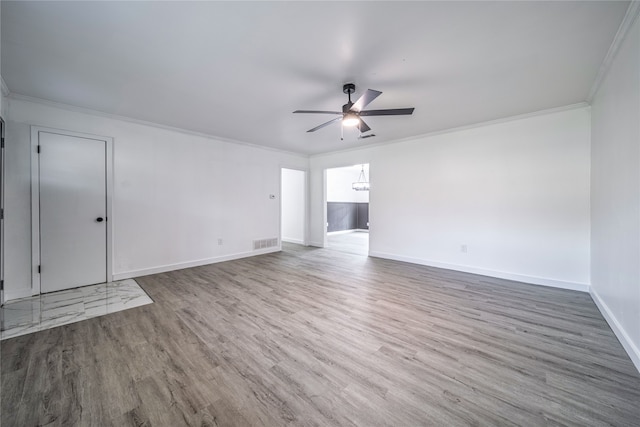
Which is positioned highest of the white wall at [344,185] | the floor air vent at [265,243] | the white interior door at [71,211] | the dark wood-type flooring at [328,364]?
the white wall at [344,185]

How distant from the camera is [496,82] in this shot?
2.79m

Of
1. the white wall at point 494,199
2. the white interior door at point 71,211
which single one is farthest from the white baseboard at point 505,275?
the white interior door at point 71,211

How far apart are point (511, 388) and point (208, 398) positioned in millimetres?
2037

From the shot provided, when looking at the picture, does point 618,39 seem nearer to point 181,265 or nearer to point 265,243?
point 265,243

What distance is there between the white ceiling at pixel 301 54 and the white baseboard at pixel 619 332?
2578mm

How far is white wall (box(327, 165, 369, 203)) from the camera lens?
32.4 ft

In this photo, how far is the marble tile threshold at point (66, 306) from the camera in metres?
2.47

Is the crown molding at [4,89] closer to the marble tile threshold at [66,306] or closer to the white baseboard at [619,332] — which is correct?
the marble tile threshold at [66,306]

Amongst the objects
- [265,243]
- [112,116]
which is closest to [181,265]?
[265,243]

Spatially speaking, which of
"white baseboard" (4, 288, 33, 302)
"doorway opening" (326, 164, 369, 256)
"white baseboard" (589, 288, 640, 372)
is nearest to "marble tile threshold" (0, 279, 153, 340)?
"white baseboard" (4, 288, 33, 302)

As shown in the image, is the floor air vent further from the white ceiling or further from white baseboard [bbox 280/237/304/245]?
the white ceiling

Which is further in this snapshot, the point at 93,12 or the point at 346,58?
the point at 346,58

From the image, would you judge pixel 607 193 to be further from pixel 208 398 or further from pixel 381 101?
pixel 208 398

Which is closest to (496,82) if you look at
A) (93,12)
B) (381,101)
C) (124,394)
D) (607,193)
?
(381,101)
